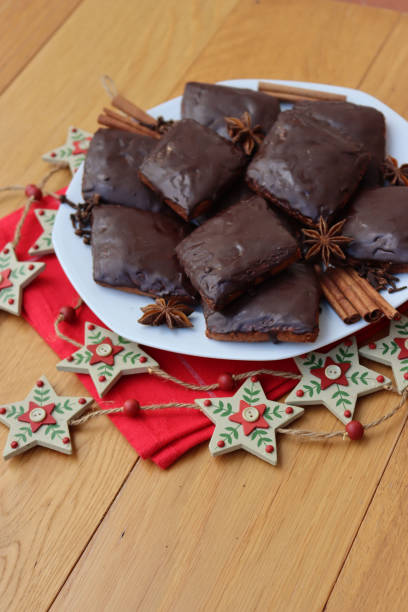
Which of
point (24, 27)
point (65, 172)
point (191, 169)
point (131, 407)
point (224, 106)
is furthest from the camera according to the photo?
point (24, 27)

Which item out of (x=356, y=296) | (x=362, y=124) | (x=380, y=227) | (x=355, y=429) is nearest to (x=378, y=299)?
(x=356, y=296)

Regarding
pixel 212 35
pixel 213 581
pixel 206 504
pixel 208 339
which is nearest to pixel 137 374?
pixel 208 339

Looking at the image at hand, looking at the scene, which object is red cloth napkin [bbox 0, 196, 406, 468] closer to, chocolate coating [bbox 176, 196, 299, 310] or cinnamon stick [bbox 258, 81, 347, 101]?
chocolate coating [bbox 176, 196, 299, 310]

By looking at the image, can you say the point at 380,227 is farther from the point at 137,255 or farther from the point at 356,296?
the point at 137,255

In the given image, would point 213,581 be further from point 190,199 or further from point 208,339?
point 190,199

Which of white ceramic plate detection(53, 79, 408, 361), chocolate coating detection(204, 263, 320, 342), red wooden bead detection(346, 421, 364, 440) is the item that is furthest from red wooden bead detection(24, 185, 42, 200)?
red wooden bead detection(346, 421, 364, 440)

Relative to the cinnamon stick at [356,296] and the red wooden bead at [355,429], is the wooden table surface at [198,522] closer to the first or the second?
the red wooden bead at [355,429]

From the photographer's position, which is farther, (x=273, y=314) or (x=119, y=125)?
(x=119, y=125)
